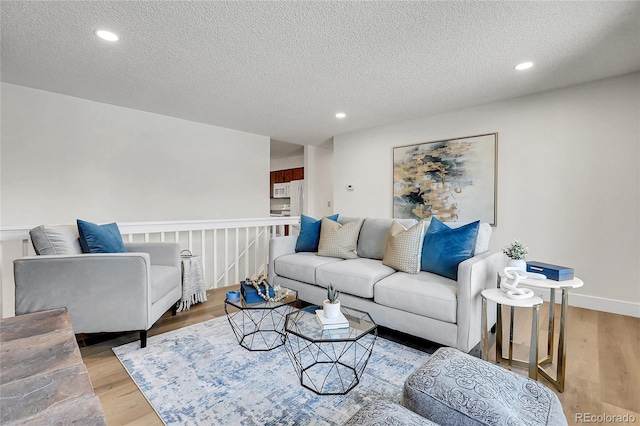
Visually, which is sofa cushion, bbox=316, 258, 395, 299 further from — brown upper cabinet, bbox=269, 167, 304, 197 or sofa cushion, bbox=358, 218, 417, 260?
brown upper cabinet, bbox=269, 167, 304, 197

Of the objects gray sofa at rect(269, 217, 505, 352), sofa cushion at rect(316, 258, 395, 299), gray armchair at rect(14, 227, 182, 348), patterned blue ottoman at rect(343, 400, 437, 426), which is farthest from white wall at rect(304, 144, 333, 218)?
patterned blue ottoman at rect(343, 400, 437, 426)

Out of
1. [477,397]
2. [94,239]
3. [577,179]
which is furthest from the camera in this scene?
[577,179]

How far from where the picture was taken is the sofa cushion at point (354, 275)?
95.0 inches

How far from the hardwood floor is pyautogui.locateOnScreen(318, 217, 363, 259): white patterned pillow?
2.92 feet

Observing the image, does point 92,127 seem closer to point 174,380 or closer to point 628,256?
point 174,380

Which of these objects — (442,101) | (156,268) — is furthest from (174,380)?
(442,101)

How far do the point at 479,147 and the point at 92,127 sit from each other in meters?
4.79

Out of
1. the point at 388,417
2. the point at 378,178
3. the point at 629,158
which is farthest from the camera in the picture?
the point at 378,178

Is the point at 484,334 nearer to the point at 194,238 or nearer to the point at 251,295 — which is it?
the point at 251,295

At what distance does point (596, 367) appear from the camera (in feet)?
6.48

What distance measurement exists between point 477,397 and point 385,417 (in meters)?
0.35

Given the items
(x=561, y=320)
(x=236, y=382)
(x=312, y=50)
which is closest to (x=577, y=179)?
(x=561, y=320)

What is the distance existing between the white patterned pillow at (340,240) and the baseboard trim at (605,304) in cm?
236

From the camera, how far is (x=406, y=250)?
253 cm
